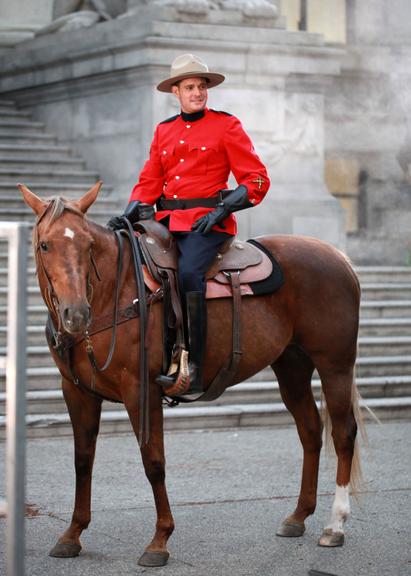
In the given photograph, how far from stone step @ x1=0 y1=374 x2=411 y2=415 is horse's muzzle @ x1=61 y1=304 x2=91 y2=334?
4.08 metres

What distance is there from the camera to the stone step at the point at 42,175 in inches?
560

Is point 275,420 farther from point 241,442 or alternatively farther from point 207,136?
point 207,136

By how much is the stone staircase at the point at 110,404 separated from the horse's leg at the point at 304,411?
286 centimetres

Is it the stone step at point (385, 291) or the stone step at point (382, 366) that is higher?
the stone step at point (385, 291)

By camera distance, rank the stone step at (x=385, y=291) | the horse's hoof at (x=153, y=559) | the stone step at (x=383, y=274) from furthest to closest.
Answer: the stone step at (x=383, y=274) < the stone step at (x=385, y=291) < the horse's hoof at (x=153, y=559)

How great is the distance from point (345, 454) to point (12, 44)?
35.3 ft

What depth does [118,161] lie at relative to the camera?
14375 millimetres

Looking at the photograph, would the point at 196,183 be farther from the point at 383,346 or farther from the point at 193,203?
the point at 383,346

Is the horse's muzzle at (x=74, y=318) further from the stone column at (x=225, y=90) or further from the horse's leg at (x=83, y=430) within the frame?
the stone column at (x=225, y=90)

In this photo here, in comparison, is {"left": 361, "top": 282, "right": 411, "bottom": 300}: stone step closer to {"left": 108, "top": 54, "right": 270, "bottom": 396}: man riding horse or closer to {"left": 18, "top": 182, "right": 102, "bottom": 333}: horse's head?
{"left": 108, "top": 54, "right": 270, "bottom": 396}: man riding horse

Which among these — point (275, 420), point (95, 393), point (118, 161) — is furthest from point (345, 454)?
point (118, 161)

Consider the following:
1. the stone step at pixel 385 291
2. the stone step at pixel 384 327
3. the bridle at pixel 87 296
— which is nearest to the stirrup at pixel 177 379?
the bridle at pixel 87 296

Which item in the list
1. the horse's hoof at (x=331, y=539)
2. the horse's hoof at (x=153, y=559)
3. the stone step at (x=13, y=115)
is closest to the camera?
the horse's hoof at (x=153, y=559)

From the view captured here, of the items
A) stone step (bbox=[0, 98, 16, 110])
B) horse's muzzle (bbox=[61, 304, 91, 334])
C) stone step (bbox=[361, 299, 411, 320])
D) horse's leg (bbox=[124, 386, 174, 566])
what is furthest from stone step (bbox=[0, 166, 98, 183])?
horse's muzzle (bbox=[61, 304, 91, 334])
